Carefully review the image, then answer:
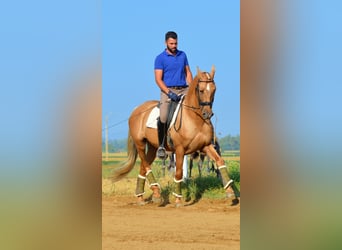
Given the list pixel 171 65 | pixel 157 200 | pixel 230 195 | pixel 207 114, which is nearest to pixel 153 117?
pixel 207 114

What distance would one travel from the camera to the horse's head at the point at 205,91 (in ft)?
22.9

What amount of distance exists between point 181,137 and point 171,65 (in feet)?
5.24

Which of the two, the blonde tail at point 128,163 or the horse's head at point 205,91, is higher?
the horse's head at point 205,91

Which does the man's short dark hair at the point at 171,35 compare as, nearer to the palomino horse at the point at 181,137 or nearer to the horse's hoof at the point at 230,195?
the palomino horse at the point at 181,137

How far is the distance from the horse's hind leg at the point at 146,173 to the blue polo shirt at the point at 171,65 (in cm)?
157

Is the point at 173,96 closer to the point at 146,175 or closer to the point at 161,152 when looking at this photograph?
the point at 161,152

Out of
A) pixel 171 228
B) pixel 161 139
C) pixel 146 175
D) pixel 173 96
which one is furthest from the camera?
pixel 161 139

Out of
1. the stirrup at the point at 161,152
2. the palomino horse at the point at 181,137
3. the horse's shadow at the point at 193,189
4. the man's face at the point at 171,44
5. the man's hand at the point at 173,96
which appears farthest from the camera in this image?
the stirrup at the point at 161,152

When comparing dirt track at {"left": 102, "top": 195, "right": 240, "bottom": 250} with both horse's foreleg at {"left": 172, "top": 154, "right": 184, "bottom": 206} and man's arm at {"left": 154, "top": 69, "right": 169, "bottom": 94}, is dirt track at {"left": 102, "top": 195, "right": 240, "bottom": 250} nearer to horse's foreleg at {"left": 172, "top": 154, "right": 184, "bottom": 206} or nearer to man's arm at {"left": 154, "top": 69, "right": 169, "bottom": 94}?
horse's foreleg at {"left": 172, "top": 154, "right": 184, "bottom": 206}

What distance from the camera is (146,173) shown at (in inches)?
327

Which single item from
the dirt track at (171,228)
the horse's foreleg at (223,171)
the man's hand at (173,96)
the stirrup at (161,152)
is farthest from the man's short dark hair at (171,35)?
the stirrup at (161,152)

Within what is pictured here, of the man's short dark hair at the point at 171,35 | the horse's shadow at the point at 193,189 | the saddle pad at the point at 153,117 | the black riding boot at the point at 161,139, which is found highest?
the man's short dark hair at the point at 171,35

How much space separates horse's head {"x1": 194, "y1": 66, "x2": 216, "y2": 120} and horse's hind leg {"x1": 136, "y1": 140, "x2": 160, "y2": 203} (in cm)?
139
